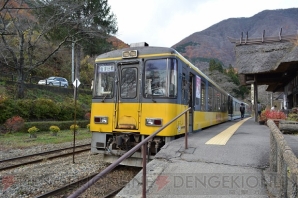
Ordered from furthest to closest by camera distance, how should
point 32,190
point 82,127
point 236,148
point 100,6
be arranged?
point 100,6 → point 82,127 → point 236,148 → point 32,190

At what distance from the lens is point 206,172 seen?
14.9 feet

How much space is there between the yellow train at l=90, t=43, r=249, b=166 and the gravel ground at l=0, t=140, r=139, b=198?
0.63 m

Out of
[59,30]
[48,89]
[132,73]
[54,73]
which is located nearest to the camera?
[132,73]

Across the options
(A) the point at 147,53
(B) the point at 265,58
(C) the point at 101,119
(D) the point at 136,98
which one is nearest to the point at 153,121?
(D) the point at 136,98

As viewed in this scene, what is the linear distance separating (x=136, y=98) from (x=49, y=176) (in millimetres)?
3015

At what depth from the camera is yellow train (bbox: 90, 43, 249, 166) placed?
636cm

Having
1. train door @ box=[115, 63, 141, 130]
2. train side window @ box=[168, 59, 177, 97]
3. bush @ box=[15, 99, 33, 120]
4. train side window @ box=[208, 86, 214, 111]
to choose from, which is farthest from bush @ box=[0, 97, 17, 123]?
train side window @ box=[168, 59, 177, 97]

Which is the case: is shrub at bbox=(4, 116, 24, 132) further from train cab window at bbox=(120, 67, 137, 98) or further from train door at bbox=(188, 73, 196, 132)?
train door at bbox=(188, 73, 196, 132)

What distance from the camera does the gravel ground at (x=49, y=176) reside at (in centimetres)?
529

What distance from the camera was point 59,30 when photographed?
2238cm

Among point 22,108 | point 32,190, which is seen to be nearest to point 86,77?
point 22,108

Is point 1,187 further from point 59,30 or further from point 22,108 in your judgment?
point 59,30

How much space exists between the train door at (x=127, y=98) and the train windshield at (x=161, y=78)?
355mm

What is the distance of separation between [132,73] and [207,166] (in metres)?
3.33
